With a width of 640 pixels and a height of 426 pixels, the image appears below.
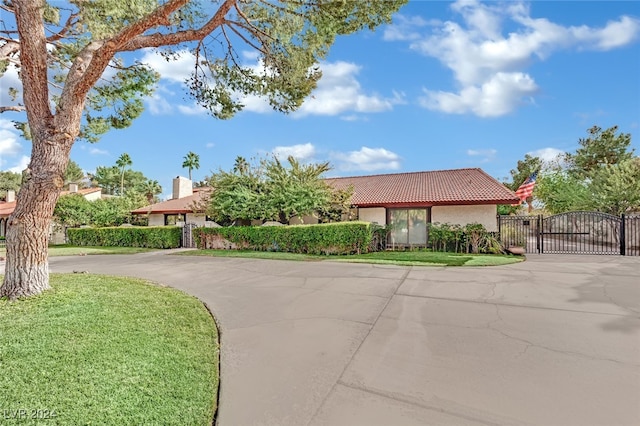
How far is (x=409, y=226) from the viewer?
52.4 ft

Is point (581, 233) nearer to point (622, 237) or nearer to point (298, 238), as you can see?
point (622, 237)

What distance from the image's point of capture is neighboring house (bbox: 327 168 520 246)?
14312 millimetres

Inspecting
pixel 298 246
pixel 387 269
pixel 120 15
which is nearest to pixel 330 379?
pixel 387 269

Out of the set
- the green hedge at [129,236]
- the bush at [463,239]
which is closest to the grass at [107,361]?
the bush at [463,239]

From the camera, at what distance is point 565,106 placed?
15797mm

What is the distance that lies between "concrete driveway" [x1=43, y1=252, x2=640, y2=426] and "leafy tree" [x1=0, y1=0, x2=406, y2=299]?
328 centimetres

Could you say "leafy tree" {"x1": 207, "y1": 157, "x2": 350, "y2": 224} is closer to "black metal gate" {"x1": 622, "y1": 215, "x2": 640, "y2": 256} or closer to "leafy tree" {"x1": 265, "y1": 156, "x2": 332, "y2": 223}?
"leafy tree" {"x1": 265, "y1": 156, "x2": 332, "y2": 223}

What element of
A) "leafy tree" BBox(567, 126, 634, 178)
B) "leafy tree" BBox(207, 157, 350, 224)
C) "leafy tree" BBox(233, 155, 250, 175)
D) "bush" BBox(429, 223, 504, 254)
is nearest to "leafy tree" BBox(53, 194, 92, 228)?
"leafy tree" BBox(207, 157, 350, 224)

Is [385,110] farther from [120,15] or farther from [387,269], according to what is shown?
[120,15]

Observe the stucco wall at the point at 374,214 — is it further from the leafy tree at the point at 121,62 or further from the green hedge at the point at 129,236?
the green hedge at the point at 129,236

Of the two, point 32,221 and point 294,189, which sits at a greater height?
point 294,189

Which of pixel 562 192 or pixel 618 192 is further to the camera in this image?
pixel 562 192

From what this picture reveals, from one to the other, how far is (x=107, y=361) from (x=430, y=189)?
16.2 meters

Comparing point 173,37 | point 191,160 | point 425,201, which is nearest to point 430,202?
point 425,201
